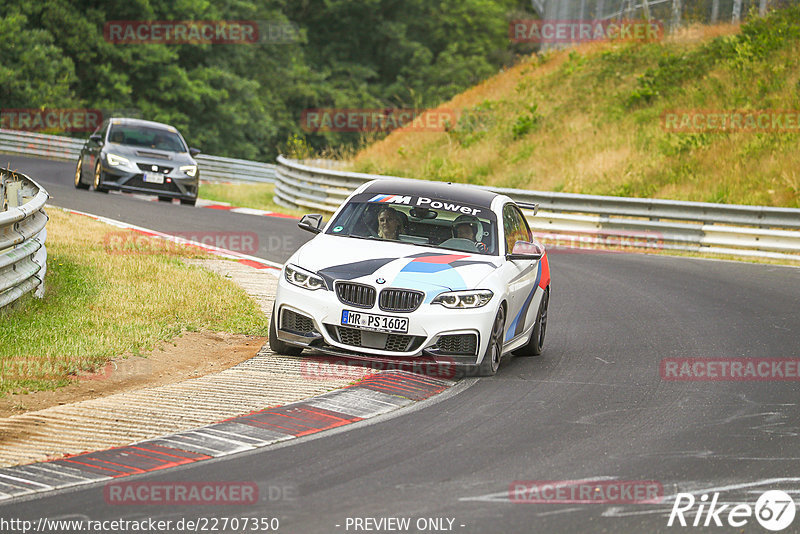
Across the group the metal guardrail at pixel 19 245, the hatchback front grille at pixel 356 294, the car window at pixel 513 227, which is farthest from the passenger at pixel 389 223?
the metal guardrail at pixel 19 245

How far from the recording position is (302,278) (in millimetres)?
9195

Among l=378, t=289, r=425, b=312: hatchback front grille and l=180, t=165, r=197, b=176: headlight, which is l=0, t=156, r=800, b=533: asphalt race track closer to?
l=378, t=289, r=425, b=312: hatchback front grille

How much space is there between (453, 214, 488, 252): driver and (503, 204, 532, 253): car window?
27 cm

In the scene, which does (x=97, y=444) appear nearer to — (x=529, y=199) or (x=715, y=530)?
(x=715, y=530)

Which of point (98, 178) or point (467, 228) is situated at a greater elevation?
point (467, 228)

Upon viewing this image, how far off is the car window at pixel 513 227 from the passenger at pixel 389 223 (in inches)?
39.1

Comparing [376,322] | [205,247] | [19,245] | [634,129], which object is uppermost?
[634,129]

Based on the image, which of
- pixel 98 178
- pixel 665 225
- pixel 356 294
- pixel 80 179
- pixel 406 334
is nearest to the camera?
pixel 406 334

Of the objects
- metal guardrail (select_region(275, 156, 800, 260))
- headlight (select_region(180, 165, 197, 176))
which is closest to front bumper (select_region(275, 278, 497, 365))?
metal guardrail (select_region(275, 156, 800, 260))

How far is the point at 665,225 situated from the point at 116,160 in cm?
1123

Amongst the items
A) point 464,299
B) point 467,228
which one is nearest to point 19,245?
point 467,228

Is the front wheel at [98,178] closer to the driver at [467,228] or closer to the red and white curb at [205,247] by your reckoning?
the red and white curb at [205,247]

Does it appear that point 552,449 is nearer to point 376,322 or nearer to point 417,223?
point 376,322

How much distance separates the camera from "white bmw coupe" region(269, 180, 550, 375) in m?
8.88
